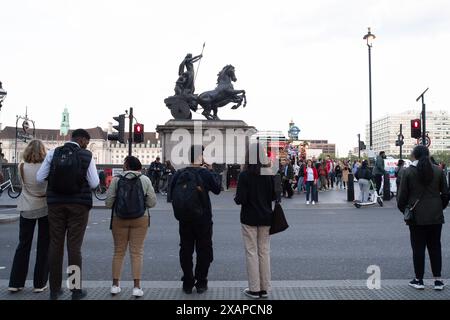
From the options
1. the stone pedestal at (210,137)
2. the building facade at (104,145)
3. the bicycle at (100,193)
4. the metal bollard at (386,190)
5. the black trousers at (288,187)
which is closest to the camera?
the metal bollard at (386,190)

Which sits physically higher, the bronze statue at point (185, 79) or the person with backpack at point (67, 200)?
the bronze statue at point (185, 79)

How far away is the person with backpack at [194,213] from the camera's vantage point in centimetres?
571

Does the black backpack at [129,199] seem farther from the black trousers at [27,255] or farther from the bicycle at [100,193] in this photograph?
the bicycle at [100,193]

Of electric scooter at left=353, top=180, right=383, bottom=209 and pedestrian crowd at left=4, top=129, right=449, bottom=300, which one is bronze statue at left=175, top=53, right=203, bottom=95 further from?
pedestrian crowd at left=4, top=129, right=449, bottom=300

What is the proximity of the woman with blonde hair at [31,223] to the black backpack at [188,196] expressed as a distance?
64.5 inches

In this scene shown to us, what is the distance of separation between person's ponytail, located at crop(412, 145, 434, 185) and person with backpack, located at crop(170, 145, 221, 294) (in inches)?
100

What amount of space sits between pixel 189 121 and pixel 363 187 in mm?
14275

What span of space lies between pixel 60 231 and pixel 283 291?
2687 millimetres

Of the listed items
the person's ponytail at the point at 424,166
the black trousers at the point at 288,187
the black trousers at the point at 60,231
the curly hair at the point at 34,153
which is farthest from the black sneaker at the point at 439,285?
the black trousers at the point at 288,187

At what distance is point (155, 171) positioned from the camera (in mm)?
23922

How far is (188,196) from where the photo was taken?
5.72m

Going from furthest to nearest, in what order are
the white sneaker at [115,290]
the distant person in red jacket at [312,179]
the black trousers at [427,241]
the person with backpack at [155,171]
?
1. the person with backpack at [155,171]
2. the distant person in red jacket at [312,179]
3. the black trousers at [427,241]
4. the white sneaker at [115,290]
